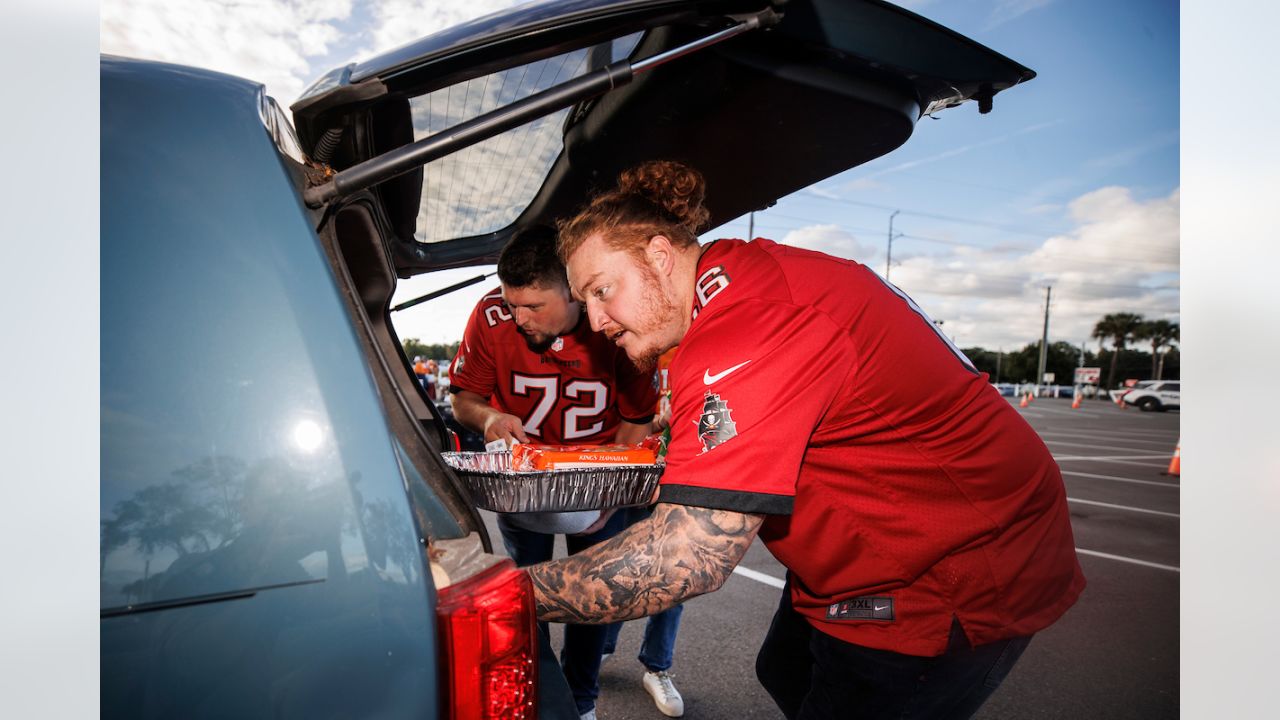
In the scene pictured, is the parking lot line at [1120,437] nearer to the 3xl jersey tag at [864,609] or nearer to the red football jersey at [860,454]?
the red football jersey at [860,454]

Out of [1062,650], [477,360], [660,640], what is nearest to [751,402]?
[477,360]

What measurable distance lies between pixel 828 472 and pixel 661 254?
563 mm

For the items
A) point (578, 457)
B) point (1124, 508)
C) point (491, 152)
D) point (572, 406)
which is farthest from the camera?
point (1124, 508)

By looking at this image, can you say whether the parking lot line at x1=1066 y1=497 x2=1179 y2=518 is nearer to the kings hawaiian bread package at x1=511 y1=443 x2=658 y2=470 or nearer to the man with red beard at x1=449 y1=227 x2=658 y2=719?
the man with red beard at x1=449 y1=227 x2=658 y2=719

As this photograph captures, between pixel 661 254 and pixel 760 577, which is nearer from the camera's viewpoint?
pixel 661 254

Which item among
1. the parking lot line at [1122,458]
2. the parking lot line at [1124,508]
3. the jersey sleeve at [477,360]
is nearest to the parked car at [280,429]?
the jersey sleeve at [477,360]

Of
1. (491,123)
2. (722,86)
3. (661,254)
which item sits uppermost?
(722,86)

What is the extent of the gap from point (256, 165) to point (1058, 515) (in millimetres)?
1599

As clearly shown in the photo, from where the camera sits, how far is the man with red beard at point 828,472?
108cm

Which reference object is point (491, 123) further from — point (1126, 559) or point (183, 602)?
point (1126, 559)

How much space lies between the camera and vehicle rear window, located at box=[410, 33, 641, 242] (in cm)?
125

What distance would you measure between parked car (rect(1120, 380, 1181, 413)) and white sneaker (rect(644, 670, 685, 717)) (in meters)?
35.2

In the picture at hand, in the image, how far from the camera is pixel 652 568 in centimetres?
109

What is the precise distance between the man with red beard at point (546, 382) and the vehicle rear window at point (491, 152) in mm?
219
